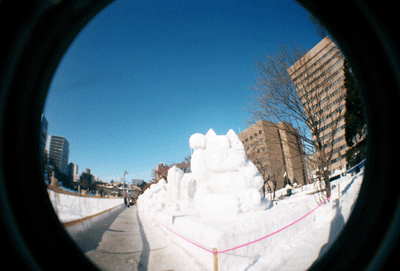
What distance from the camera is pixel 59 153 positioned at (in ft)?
4.99

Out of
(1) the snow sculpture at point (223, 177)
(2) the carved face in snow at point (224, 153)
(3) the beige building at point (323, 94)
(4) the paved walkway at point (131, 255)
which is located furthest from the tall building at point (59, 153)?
(3) the beige building at point (323, 94)

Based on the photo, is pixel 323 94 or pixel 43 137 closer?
pixel 43 137

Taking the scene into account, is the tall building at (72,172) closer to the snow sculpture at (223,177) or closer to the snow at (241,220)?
the snow at (241,220)

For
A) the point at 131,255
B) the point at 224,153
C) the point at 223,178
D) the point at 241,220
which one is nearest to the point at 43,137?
the point at 131,255

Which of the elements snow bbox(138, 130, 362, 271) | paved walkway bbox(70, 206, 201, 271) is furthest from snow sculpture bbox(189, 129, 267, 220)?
paved walkway bbox(70, 206, 201, 271)

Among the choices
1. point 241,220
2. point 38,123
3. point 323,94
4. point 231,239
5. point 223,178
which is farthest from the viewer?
point 323,94

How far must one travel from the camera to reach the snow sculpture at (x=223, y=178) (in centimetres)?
358

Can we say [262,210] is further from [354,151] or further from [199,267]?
[354,151]

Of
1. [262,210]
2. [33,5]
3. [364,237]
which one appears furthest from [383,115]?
[262,210]

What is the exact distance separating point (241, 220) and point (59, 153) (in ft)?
9.88

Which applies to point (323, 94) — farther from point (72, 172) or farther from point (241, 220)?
point (72, 172)

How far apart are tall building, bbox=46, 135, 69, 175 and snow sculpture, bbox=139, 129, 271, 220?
2893 mm

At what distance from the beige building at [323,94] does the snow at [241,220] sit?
1619mm

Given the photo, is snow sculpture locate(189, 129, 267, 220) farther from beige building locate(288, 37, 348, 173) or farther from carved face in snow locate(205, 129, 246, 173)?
beige building locate(288, 37, 348, 173)
